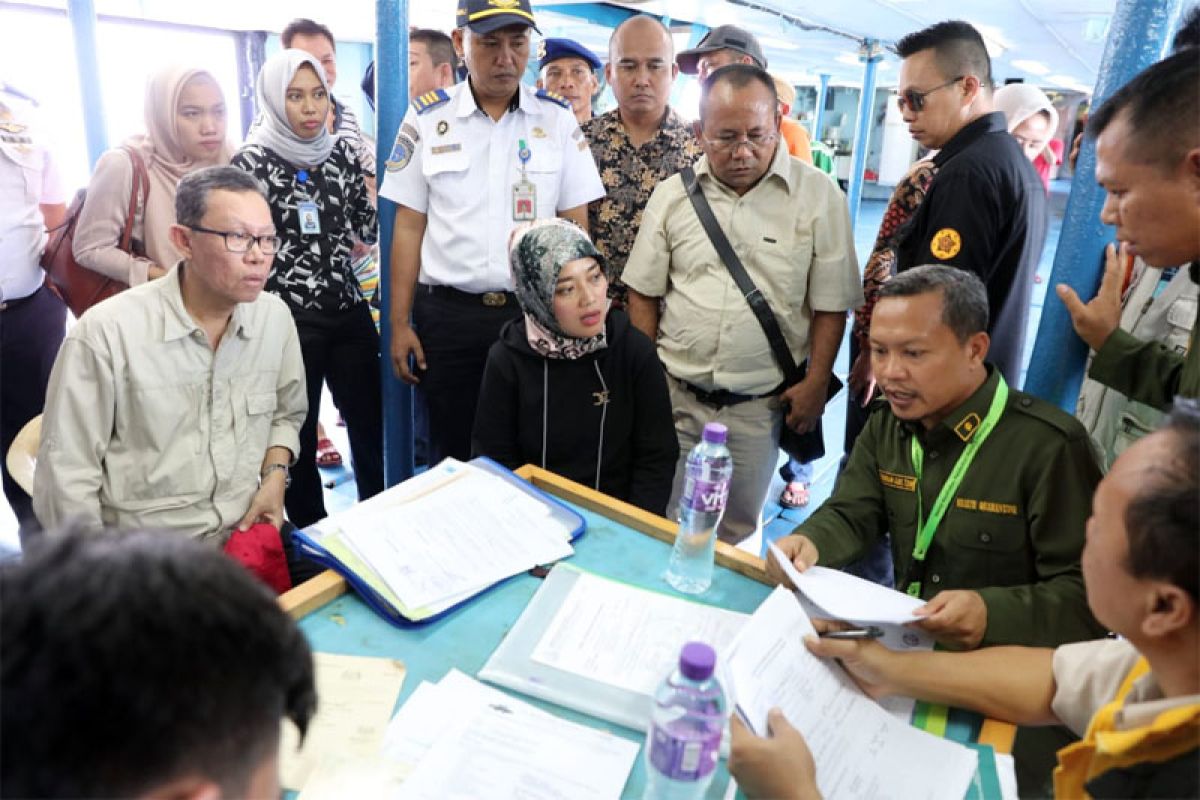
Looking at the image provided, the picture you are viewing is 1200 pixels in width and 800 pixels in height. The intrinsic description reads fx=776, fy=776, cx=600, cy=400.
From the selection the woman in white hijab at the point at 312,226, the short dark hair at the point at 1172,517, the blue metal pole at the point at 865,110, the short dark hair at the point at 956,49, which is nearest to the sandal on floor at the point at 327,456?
the woman in white hijab at the point at 312,226

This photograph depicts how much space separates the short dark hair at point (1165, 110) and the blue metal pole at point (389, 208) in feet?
6.79

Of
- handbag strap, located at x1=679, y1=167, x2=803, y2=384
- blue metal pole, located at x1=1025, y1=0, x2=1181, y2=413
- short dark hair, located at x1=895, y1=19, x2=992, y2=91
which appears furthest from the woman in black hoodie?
short dark hair, located at x1=895, y1=19, x2=992, y2=91

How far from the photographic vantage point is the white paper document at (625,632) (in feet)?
3.76

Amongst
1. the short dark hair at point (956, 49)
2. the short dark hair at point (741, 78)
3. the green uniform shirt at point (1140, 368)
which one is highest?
the short dark hair at point (956, 49)

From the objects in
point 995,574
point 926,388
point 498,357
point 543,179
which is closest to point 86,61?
point 543,179

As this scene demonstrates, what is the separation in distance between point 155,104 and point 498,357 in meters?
1.50

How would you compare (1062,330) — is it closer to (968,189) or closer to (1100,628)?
(968,189)

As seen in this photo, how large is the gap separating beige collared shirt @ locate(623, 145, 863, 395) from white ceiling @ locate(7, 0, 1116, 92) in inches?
130

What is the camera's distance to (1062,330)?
1.92 m

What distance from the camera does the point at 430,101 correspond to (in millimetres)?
2473

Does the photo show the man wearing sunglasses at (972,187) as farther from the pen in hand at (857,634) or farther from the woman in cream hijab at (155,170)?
the woman in cream hijab at (155,170)

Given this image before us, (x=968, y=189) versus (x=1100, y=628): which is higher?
(x=968, y=189)

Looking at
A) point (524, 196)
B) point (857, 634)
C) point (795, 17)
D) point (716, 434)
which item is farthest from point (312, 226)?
point (795, 17)

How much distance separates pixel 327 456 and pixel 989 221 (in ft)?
9.39
